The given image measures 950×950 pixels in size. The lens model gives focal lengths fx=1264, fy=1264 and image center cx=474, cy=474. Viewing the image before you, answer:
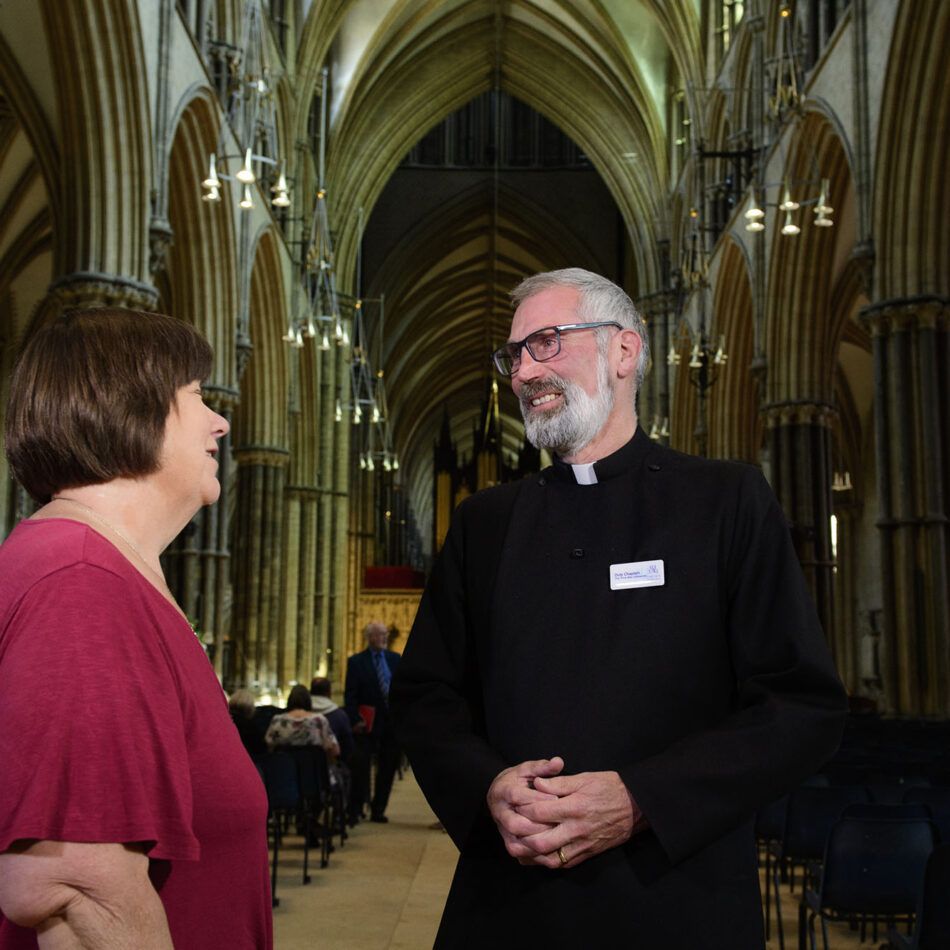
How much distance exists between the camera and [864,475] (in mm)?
29156

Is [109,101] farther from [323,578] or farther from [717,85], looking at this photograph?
[323,578]

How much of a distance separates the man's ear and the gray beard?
0.14ft

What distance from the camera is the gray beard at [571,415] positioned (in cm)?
220

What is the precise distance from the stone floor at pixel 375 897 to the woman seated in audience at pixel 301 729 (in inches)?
30.1

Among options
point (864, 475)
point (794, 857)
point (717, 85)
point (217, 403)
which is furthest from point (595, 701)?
point (864, 475)

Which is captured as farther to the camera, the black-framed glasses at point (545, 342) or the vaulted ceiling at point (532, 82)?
the vaulted ceiling at point (532, 82)

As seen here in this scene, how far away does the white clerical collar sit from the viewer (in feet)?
7.24

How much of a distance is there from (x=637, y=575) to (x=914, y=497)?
39.3 feet

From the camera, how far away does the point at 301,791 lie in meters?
7.79

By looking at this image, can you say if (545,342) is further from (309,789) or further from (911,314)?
(911,314)

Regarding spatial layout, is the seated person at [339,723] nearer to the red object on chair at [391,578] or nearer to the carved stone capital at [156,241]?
the carved stone capital at [156,241]

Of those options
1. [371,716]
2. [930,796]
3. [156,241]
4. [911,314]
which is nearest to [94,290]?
[156,241]

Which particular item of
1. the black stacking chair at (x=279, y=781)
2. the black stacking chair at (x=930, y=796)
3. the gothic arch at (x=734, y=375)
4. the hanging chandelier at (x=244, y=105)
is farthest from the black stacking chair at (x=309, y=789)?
the gothic arch at (x=734, y=375)

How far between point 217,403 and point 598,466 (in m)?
15.1
